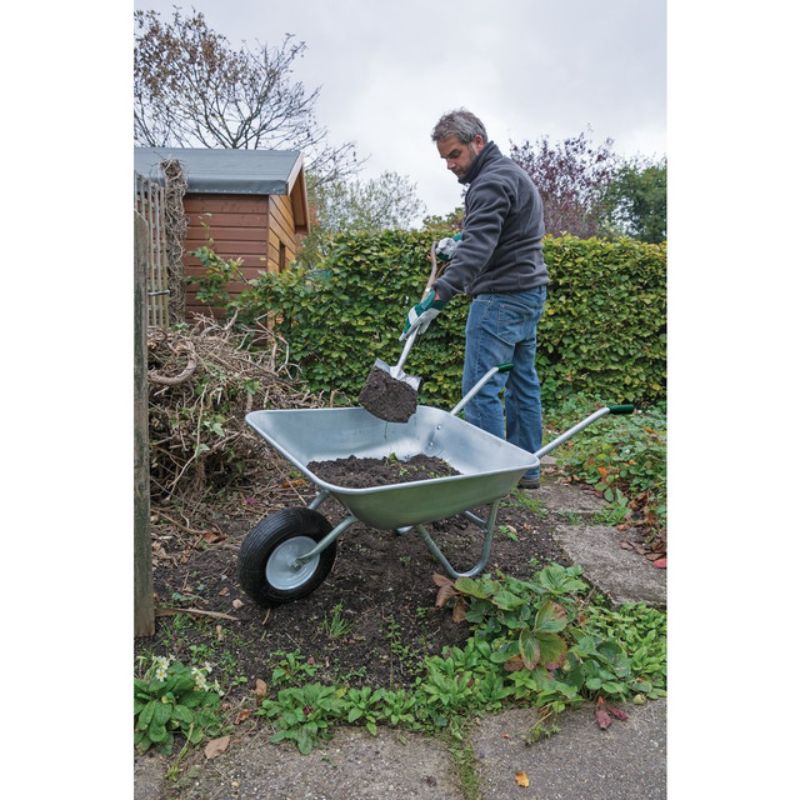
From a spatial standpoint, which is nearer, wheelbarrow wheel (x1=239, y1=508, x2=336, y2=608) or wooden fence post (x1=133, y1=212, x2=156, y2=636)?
wooden fence post (x1=133, y1=212, x2=156, y2=636)

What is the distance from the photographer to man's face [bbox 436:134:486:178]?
3002 mm

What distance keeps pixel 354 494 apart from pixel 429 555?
93 cm

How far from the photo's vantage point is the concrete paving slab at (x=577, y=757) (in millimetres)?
1457

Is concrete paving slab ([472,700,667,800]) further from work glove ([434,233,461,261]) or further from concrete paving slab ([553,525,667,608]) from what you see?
work glove ([434,233,461,261])

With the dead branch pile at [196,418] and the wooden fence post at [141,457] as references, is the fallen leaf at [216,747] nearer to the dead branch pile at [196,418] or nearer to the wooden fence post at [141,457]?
the wooden fence post at [141,457]

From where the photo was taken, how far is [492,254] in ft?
10.0

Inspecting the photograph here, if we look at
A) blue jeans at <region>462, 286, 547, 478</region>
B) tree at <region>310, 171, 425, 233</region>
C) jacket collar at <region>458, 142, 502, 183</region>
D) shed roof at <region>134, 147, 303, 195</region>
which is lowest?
blue jeans at <region>462, 286, 547, 478</region>

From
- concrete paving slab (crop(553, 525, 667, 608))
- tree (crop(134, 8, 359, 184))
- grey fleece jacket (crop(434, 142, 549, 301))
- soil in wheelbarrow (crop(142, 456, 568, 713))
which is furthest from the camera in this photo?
tree (crop(134, 8, 359, 184))

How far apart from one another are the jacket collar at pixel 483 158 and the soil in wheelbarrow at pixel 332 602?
1.60 meters

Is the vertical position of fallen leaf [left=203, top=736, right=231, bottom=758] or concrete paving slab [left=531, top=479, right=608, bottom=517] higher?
concrete paving slab [left=531, top=479, right=608, bottom=517]

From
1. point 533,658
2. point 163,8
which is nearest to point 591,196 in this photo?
point 163,8

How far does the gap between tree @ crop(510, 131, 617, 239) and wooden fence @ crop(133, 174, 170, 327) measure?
10368 millimetres

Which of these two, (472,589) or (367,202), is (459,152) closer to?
(472,589)

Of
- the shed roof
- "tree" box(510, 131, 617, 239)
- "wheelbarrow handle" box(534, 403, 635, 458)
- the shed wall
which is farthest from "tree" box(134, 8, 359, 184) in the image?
"wheelbarrow handle" box(534, 403, 635, 458)
